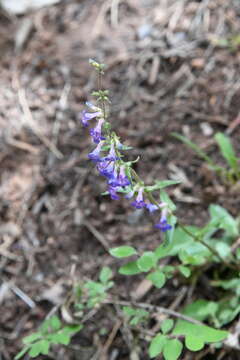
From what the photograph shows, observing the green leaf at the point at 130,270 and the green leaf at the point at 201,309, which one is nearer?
the green leaf at the point at 130,270

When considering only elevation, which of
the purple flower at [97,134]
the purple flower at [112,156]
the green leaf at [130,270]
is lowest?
the green leaf at [130,270]

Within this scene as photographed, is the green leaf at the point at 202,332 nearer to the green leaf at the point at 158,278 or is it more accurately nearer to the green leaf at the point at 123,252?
the green leaf at the point at 158,278

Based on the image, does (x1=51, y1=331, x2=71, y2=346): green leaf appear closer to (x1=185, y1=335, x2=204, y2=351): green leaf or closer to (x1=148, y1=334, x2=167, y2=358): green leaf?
(x1=148, y1=334, x2=167, y2=358): green leaf

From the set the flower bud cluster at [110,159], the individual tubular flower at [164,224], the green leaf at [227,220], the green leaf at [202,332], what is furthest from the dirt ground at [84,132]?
the flower bud cluster at [110,159]

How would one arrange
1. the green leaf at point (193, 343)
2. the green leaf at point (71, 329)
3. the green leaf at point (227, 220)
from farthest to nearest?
the green leaf at point (227, 220)
the green leaf at point (71, 329)
the green leaf at point (193, 343)

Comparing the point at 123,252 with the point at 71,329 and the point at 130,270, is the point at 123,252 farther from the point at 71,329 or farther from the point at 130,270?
the point at 71,329

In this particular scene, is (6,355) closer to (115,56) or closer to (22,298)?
(22,298)
